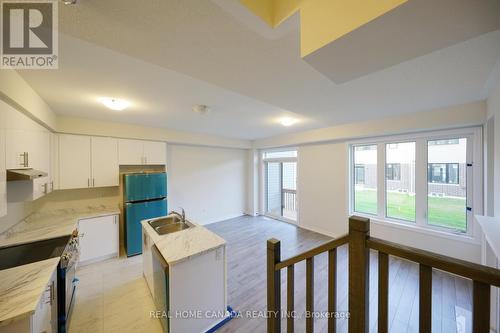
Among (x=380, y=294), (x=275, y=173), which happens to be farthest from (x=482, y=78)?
(x=275, y=173)

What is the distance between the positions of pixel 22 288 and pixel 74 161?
252cm

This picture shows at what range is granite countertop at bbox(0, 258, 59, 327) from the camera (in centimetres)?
110

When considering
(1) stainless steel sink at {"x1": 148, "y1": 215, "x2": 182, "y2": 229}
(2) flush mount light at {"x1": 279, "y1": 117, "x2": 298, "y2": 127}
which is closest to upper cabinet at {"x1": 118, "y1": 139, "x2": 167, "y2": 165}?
(1) stainless steel sink at {"x1": 148, "y1": 215, "x2": 182, "y2": 229}

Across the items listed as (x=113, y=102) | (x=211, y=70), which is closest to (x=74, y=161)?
(x=113, y=102)

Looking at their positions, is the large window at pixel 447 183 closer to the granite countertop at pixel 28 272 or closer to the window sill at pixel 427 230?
the window sill at pixel 427 230

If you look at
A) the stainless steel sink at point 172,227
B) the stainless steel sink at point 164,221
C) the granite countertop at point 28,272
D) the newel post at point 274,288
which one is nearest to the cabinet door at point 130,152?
the granite countertop at point 28,272

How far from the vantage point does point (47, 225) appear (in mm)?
2646

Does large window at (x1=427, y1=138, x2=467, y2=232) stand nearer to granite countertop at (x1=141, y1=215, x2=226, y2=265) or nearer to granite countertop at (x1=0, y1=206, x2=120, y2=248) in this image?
granite countertop at (x1=141, y1=215, x2=226, y2=265)

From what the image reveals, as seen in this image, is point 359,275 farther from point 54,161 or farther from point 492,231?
point 54,161

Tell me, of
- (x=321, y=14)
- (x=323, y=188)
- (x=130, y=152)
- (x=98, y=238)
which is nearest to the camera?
(x=321, y=14)

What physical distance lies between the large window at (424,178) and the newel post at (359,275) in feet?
11.0

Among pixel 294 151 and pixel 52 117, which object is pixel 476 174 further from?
pixel 52 117

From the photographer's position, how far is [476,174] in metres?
2.71

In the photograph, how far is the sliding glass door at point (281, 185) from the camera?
559cm
